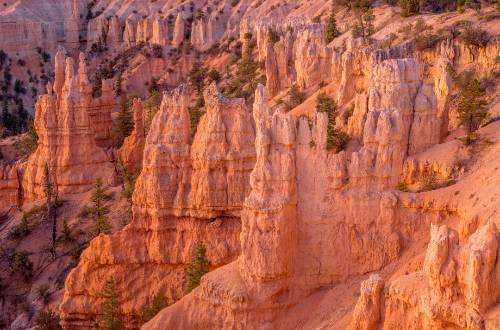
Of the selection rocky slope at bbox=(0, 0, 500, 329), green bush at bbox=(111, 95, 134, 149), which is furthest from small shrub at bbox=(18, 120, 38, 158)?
green bush at bbox=(111, 95, 134, 149)

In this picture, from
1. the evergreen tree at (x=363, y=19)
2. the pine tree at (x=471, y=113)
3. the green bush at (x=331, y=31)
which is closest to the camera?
the pine tree at (x=471, y=113)

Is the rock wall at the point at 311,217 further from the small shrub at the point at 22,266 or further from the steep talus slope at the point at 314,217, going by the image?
the small shrub at the point at 22,266

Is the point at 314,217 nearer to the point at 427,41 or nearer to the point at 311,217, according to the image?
the point at 311,217

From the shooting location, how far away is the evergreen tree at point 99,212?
40.8 metres

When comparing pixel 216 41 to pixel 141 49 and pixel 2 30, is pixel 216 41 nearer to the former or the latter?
pixel 141 49

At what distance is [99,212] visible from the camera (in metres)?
42.4

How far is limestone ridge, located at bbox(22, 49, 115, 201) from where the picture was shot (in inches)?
1881

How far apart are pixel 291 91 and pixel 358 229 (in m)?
22.6

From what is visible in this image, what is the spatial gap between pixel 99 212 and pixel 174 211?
9.45 m

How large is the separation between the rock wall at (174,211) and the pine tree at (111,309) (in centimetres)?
103

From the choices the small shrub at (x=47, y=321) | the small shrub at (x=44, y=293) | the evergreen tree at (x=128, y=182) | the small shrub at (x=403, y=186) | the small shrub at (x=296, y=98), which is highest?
the small shrub at (x=296, y=98)

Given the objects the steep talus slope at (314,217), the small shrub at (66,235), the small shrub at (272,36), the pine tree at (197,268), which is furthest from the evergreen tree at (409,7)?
the steep talus slope at (314,217)

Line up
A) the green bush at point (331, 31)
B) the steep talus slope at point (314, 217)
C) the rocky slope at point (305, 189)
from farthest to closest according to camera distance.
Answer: the green bush at point (331, 31)
the steep talus slope at point (314, 217)
the rocky slope at point (305, 189)

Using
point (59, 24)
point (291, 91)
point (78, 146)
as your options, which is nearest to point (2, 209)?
point (78, 146)
